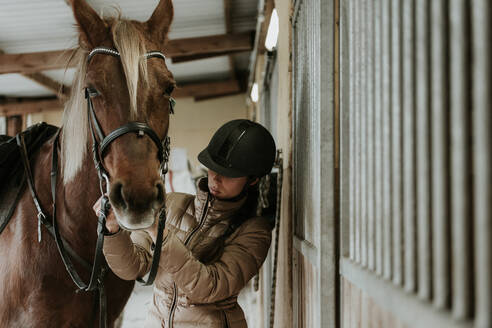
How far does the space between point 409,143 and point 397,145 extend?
0.04 metres

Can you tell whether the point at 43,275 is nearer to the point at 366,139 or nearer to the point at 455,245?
the point at 366,139

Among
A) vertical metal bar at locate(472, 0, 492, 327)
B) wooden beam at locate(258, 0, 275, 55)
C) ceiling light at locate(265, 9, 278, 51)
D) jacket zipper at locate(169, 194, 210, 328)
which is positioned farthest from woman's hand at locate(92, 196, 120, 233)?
wooden beam at locate(258, 0, 275, 55)

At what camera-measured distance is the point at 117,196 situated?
1.01m

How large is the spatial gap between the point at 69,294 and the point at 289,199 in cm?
88

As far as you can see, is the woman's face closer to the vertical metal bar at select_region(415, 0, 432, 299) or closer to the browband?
the browband

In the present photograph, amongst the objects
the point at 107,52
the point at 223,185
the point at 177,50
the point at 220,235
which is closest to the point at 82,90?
the point at 107,52

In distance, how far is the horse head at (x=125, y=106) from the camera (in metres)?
1.01

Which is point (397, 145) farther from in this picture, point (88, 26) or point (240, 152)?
point (88, 26)

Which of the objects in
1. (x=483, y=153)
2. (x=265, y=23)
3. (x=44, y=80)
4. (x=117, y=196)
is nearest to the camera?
(x=483, y=153)

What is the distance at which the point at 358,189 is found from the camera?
784mm

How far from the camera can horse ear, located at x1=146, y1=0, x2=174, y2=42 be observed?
1.43 meters

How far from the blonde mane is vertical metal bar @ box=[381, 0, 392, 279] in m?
0.71

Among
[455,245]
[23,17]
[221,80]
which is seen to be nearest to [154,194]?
[455,245]

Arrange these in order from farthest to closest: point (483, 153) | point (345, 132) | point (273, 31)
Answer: point (273, 31) < point (345, 132) < point (483, 153)
